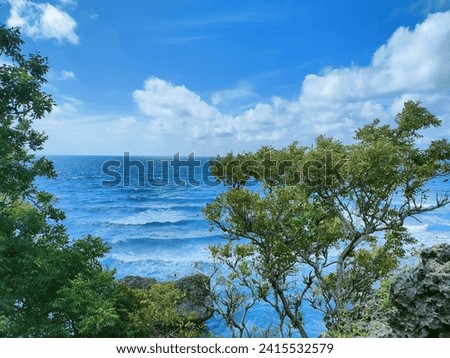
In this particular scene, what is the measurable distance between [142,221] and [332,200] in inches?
513

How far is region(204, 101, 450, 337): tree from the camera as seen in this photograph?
213 inches

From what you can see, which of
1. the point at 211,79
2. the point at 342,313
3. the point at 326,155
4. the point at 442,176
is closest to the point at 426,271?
the point at 342,313

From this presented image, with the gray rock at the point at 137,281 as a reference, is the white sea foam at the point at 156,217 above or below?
above

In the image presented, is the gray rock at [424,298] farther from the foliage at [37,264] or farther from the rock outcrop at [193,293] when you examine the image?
the rock outcrop at [193,293]

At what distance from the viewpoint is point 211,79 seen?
5.64m

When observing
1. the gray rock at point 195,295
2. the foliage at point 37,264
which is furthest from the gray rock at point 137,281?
the foliage at point 37,264

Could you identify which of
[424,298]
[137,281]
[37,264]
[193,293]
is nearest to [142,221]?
[137,281]

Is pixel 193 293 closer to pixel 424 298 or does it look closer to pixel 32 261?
pixel 32 261

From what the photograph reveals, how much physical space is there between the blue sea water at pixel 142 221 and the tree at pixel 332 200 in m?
1.61

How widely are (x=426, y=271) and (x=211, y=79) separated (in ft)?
12.2

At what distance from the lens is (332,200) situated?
228 inches

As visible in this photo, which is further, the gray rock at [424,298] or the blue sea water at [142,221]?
the blue sea water at [142,221]

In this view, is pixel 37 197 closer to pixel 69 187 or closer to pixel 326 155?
pixel 326 155

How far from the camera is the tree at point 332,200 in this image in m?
5.41
